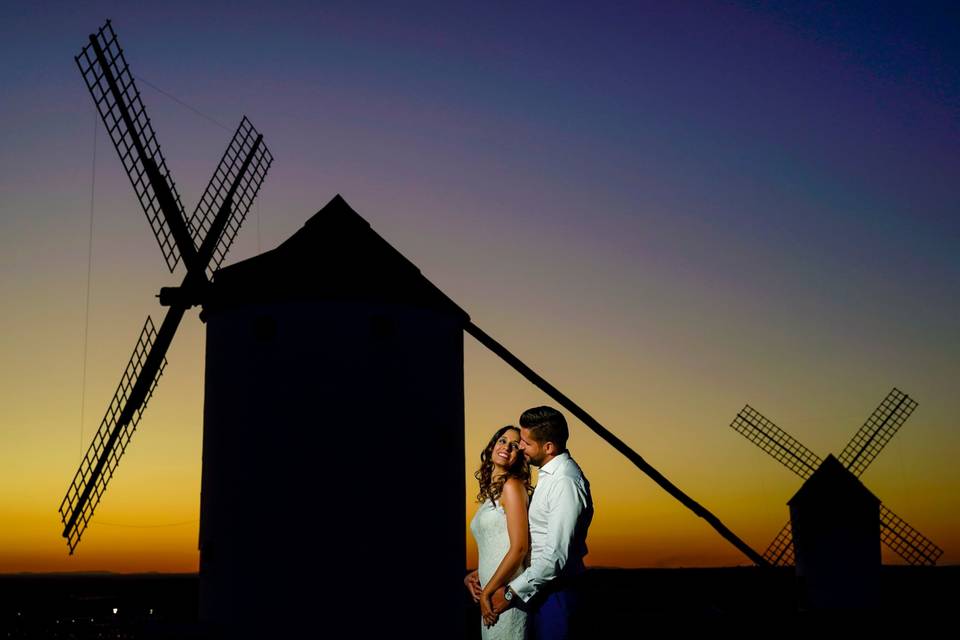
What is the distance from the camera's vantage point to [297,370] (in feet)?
48.3

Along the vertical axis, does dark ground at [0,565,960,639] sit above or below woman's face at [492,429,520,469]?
below

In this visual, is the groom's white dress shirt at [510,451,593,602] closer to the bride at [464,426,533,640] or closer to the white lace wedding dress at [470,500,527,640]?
the bride at [464,426,533,640]

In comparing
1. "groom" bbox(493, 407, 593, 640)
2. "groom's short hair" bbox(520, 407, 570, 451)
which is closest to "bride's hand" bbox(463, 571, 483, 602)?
"groom" bbox(493, 407, 593, 640)

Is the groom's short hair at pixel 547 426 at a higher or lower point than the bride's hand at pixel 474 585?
higher

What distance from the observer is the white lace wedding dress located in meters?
5.81

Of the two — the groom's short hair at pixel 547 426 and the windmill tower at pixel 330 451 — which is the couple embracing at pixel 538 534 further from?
the windmill tower at pixel 330 451

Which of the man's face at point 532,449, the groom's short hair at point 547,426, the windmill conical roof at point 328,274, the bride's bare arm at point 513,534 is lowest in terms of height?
the bride's bare arm at point 513,534

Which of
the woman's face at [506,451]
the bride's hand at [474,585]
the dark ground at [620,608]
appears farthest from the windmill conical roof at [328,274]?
the woman's face at [506,451]

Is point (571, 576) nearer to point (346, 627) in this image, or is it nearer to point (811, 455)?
point (346, 627)

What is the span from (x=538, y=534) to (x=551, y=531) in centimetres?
26

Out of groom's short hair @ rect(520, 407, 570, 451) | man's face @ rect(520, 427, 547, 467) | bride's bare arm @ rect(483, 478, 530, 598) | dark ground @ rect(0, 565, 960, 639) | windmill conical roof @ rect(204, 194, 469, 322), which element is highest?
windmill conical roof @ rect(204, 194, 469, 322)

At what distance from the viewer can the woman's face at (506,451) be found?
587 centimetres

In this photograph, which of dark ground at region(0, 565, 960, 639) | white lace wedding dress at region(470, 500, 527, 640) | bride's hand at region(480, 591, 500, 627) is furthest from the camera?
dark ground at region(0, 565, 960, 639)

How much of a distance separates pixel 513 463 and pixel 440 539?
941 centimetres
